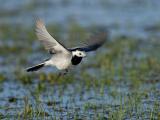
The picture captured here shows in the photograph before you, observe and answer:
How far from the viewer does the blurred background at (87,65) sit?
863 centimetres

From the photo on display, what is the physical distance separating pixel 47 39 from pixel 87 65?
3.84m

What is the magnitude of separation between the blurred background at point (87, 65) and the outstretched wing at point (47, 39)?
819 mm

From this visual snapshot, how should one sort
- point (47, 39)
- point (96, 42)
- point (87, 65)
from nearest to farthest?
point (47, 39)
point (96, 42)
point (87, 65)

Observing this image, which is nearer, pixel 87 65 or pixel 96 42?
pixel 96 42

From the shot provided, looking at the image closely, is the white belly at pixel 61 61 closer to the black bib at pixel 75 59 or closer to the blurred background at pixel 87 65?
the black bib at pixel 75 59

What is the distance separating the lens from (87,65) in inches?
477

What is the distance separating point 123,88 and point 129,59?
2341mm

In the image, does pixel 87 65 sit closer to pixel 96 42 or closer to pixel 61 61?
pixel 96 42

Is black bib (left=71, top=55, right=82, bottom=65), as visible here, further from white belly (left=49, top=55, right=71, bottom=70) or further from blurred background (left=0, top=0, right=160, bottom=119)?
blurred background (left=0, top=0, right=160, bottom=119)

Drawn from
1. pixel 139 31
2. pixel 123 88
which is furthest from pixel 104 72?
pixel 139 31

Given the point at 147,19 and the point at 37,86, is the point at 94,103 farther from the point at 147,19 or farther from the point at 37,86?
the point at 147,19

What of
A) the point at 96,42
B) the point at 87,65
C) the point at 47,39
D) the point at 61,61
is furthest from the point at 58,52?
the point at 87,65

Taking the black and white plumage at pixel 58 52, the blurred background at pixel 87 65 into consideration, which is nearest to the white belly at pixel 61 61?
the black and white plumage at pixel 58 52

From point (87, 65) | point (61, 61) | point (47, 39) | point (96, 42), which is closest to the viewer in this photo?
point (47, 39)
